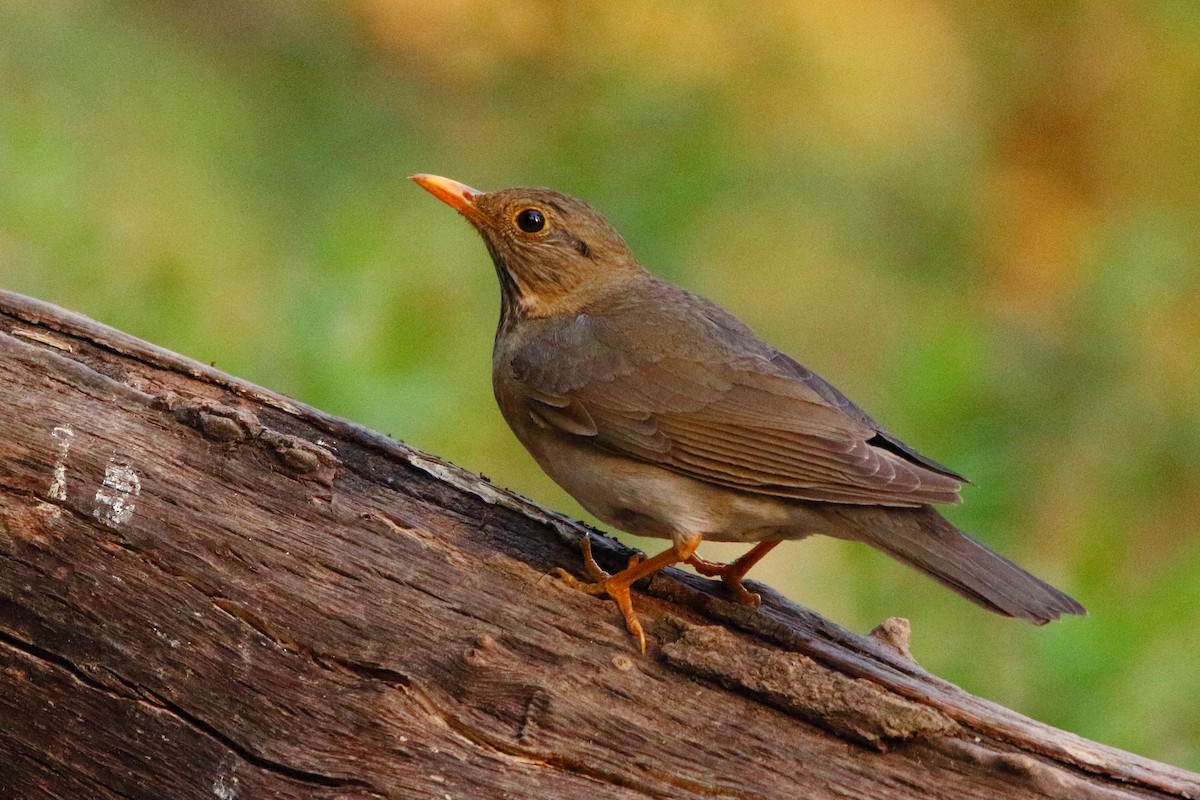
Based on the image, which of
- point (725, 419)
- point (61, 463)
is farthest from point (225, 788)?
point (725, 419)

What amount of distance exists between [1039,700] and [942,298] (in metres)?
4.15

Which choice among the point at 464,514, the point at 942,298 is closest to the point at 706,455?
the point at 464,514

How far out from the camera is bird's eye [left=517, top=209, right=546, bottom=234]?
5340 millimetres

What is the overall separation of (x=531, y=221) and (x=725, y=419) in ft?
4.01

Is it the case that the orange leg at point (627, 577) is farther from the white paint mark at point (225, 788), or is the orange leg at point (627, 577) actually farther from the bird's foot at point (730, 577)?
the white paint mark at point (225, 788)

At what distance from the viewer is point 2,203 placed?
7117mm

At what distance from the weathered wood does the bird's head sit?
54.4 inches

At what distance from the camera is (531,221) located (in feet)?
17.5

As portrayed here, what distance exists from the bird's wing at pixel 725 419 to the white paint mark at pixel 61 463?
145 cm

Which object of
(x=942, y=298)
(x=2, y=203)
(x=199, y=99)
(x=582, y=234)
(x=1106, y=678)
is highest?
(x=199, y=99)

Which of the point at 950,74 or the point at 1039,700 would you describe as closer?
the point at 1039,700

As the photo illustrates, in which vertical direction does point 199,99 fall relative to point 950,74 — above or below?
below

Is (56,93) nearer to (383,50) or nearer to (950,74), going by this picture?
(383,50)

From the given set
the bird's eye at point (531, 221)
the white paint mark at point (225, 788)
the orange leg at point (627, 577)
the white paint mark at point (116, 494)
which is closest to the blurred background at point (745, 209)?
the bird's eye at point (531, 221)
